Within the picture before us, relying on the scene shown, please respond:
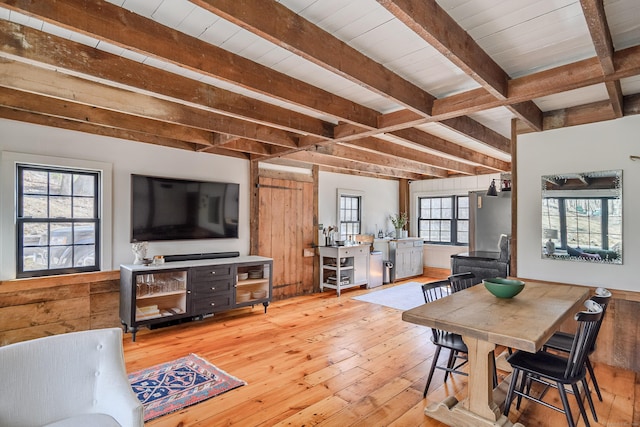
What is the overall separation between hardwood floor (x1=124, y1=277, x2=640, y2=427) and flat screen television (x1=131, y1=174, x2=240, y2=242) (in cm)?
121

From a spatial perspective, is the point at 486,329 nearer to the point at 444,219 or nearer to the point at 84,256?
the point at 84,256

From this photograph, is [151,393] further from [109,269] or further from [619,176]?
[619,176]

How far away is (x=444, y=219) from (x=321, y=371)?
6030 millimetres

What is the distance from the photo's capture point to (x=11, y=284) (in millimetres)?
3463

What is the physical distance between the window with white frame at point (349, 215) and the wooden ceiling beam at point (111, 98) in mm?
3594

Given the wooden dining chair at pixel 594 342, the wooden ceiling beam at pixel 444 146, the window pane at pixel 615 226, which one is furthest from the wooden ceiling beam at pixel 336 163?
the wooden dining chair at pixel 594 342

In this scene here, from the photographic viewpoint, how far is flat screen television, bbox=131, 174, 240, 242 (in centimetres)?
436

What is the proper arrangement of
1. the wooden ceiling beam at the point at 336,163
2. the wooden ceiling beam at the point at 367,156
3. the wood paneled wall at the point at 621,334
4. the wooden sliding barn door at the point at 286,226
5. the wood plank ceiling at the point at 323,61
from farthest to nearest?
1. the wooden ceiling beam at the point at 336,163
2. the wooden sliding barn door at the point at 286,226
3. the wooden ceiling beam at the point at 367,156
4. the wood paneled wall at the point at 621,334
5. the wood plank ceiling at the point at 323,61

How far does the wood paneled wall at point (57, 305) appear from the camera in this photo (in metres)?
3.51

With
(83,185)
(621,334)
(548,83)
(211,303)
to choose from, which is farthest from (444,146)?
(83,185)

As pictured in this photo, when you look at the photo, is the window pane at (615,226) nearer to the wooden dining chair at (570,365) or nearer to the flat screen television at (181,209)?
the wooden dining chair at (570,365)

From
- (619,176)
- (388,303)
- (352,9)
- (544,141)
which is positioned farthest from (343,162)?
(352,9)

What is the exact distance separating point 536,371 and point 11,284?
4.63 meters

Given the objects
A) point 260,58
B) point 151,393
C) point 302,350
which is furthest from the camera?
point 302,350
